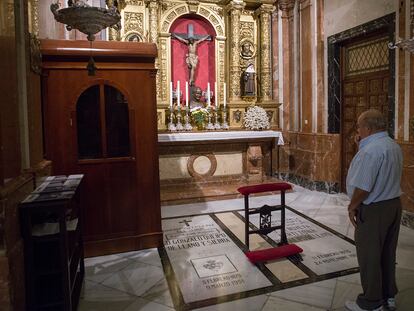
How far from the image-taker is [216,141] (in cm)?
733

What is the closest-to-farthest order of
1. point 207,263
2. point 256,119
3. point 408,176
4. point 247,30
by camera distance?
1. point 207,263
2. point 408,176
3. point 256,119
4. point 247,30

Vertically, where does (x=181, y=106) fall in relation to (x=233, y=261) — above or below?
above

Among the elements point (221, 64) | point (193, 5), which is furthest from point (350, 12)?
point (193, 5)

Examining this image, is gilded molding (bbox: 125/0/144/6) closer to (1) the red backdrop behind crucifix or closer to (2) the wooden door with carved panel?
(1) the red backdrop behind crucifix

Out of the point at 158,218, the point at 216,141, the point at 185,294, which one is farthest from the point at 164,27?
the point at 185,294

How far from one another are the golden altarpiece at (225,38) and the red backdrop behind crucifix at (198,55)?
0.10m

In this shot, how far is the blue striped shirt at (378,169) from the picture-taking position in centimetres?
245

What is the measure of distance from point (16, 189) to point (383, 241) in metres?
2.68

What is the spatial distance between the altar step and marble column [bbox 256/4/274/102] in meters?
2.20

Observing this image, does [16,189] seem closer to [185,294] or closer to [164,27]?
[185,294]

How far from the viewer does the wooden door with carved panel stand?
5.88 m

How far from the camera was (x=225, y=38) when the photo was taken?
8.05m

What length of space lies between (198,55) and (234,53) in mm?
860

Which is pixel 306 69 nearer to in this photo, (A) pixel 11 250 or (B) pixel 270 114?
(B) pixel 270 114
